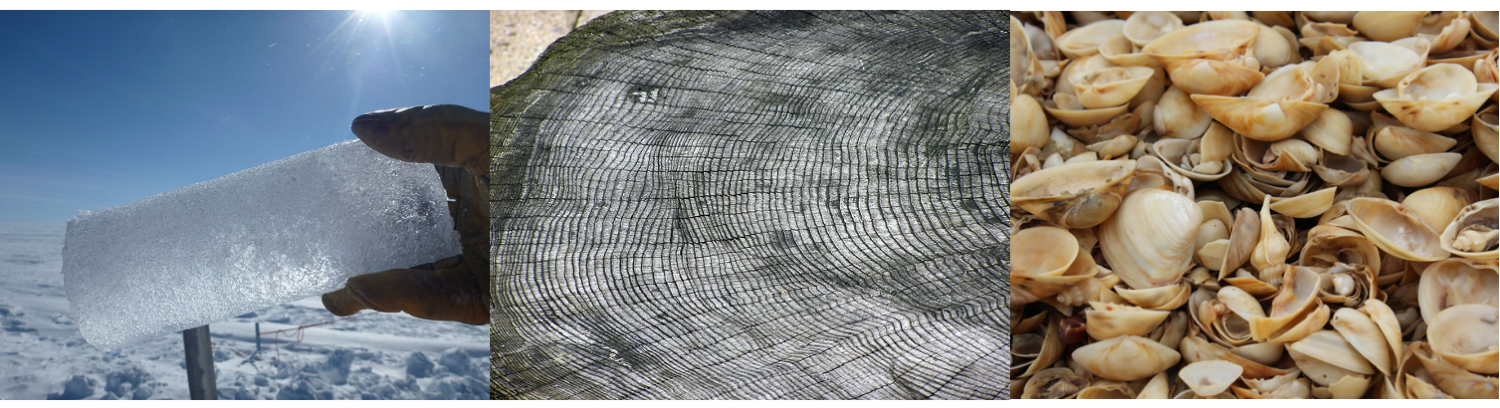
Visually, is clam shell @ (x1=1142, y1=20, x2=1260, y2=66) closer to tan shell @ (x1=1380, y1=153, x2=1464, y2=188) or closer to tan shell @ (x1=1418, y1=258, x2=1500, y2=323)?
tan shell @ (x1=1380, y1=153, x2=1464, y2=188)

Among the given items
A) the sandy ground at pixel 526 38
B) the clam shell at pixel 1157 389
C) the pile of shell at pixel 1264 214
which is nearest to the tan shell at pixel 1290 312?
the pile of shell at pixel 1264 214

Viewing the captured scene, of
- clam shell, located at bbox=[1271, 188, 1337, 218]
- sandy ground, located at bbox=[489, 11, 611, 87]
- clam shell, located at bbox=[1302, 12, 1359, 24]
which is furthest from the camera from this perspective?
clam shell, located at bbox=[1302, 12, 1359, 24]

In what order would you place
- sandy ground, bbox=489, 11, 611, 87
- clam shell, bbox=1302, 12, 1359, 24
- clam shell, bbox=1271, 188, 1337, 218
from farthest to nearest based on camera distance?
clam shell, bbox=1302, 12, 1359, 24, clam shell, bbox=1271, 188, 1337, 218, sandy ground, bbox=489, 11, 611, 87

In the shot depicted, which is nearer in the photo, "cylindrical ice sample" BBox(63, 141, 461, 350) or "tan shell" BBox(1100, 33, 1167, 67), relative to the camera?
"cylindrical ice sample" BBox(63, 141, 461, 350)

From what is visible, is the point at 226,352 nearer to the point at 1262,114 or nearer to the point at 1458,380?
the point at 1262,114

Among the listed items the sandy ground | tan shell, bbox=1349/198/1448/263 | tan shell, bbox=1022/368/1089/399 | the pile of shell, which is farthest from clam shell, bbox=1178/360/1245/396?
the sandy ground

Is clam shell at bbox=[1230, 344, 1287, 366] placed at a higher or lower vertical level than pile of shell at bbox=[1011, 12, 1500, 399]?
lower

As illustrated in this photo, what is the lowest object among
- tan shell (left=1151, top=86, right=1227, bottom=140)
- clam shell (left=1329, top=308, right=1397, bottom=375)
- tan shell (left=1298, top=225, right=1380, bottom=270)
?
clam shell (left=1329, top=308, right=1397, bottom=375)
